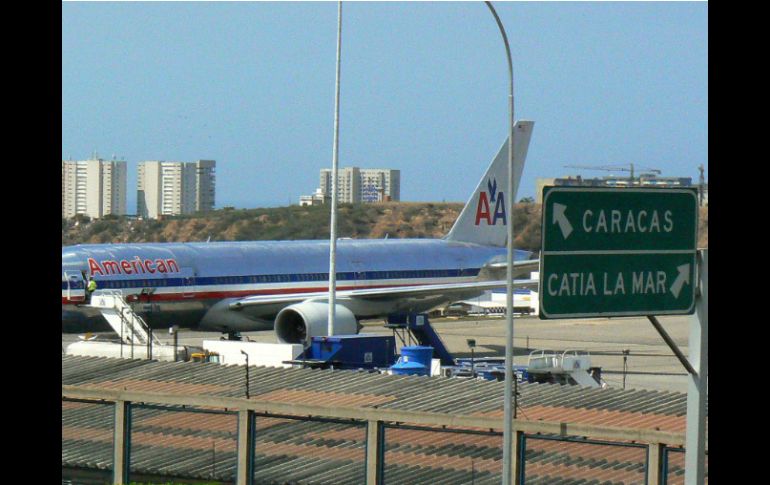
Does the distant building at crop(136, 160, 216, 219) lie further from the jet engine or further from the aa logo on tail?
the jet engine

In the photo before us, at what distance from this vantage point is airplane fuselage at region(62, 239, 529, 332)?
37.5 m

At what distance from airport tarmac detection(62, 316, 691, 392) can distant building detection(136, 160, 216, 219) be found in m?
129

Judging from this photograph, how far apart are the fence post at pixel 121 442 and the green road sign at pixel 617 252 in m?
12.5

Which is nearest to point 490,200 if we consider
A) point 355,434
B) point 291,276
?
point 291,276

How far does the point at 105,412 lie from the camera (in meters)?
19.7

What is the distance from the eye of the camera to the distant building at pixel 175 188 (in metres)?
182

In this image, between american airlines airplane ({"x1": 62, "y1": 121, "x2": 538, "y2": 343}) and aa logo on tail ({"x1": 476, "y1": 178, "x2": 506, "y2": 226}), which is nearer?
american airlines airplane ({"x1": 62, "y1": 121, "x2": 538, "y2": 343})

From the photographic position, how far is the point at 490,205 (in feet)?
159

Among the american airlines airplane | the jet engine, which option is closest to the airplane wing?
the american airlines airplane

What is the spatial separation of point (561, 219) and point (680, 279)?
0.99 meters
